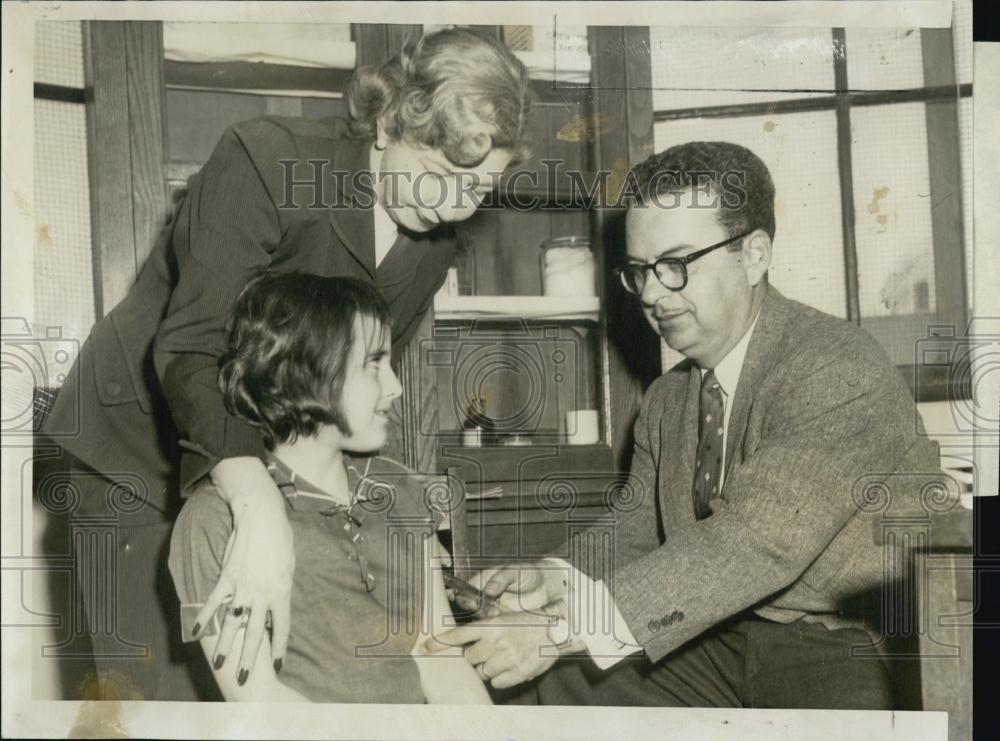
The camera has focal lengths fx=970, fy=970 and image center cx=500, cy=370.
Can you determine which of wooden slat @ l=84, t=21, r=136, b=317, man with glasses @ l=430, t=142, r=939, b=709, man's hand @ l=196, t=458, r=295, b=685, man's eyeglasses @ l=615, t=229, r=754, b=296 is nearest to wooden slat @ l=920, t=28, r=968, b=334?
man with glasses @ l=430, t=142, r=939, b=709

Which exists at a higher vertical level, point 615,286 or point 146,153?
point 146,153

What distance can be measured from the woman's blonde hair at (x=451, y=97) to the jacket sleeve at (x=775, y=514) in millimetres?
403

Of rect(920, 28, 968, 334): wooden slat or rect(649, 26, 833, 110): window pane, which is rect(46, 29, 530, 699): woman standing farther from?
rect(920, 28, 968, 334): wooden slat

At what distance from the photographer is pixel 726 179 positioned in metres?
1.03

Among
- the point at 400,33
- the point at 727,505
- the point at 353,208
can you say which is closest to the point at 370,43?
the point at 400,33

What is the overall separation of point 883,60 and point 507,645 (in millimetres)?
749

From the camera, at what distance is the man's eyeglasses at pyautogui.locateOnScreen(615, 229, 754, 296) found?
3.34 ft

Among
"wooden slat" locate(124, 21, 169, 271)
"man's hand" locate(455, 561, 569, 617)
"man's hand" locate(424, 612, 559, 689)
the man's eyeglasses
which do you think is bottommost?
"man's hand" locate(424, 612, 559, 689)

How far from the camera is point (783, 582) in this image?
984mm

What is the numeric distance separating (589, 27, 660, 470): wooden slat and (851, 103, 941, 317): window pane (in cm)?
23

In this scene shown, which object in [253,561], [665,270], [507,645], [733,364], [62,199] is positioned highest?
[62,199]

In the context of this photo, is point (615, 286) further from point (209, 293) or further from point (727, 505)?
point (209, 293)

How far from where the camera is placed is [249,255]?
1012 mm

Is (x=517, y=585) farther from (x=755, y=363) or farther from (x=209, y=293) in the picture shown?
(x=209, y=293)
